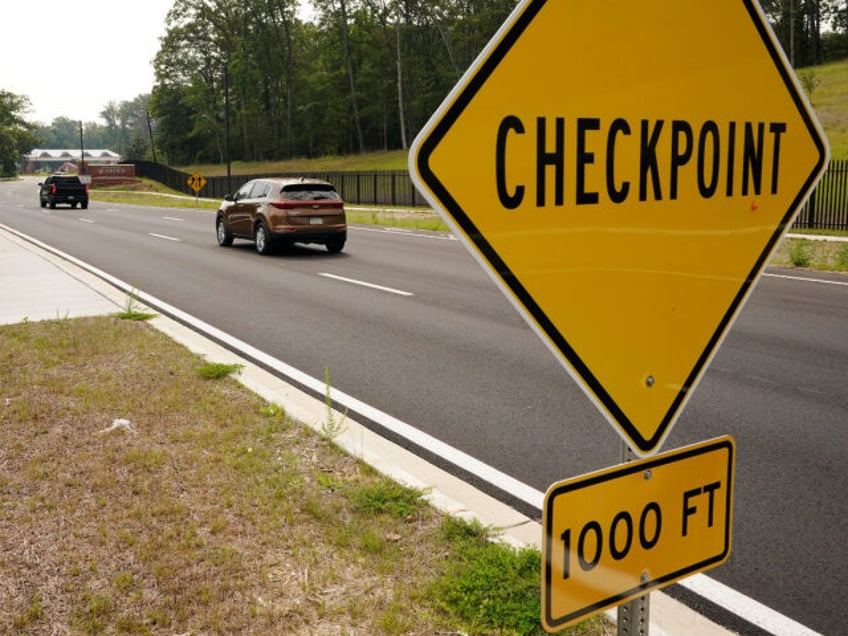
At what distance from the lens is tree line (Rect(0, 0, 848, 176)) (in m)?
71.9

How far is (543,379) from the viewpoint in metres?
7.15

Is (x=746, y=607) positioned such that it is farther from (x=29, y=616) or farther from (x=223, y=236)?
(x=223, y=236)

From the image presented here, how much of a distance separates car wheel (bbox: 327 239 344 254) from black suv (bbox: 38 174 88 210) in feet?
94.1

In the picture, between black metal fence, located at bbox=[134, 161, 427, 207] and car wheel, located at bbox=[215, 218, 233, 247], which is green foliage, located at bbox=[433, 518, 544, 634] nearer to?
car wheel, located at bbox=[215, 218, 233, 247]

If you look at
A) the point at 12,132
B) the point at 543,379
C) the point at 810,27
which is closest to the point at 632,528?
the point at 543,379

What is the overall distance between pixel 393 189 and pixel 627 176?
35.3 m

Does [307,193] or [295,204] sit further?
[307,193]

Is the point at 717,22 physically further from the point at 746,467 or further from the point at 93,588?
the point at 746,467

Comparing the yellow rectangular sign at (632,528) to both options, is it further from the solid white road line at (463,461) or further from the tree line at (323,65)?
the tree line at (323,65)

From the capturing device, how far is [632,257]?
1.70m

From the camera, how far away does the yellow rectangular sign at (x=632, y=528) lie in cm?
162

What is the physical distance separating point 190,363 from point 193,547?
3.78 m

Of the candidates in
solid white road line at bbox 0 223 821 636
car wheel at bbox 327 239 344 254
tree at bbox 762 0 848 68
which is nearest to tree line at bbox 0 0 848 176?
tree at bbox 762 0 848 68

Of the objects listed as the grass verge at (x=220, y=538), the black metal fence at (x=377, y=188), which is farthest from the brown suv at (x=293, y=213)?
the black metal fence at (x=377, y=188)
